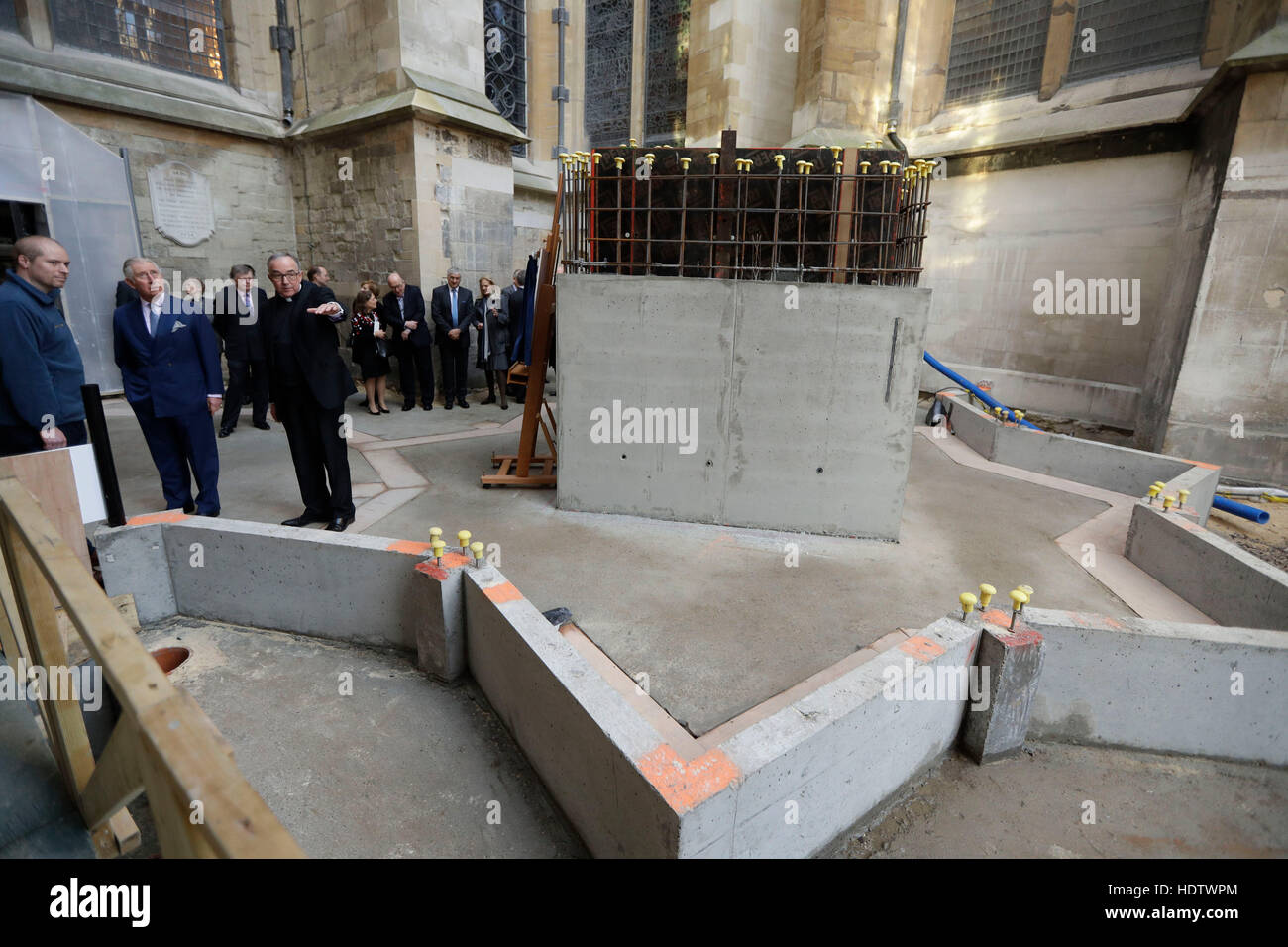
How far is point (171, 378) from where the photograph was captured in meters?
4.54

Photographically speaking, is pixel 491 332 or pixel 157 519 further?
pixel 491 332

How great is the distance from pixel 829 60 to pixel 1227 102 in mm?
5243

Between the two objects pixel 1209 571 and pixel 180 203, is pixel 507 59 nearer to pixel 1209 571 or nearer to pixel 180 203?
pixel 180 203

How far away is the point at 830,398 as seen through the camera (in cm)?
500

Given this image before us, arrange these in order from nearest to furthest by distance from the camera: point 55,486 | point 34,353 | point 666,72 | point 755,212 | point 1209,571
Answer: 1. point 55,486
2. point 34,353
3. point 1209,571
4. point 755,212
5. point 666,72

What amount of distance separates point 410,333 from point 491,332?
44.8 inches

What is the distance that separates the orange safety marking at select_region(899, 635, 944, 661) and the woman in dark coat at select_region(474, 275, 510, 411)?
25.3 feet

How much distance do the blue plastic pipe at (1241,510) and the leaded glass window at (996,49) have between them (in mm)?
7995

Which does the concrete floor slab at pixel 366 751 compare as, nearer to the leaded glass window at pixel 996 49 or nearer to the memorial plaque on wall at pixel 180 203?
the memorial plaque on wall at pixel 180 203

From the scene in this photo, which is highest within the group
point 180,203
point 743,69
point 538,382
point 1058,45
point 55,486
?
point 1058,45

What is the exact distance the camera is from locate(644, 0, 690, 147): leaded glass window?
12.6 metres

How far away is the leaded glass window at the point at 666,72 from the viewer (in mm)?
12555
